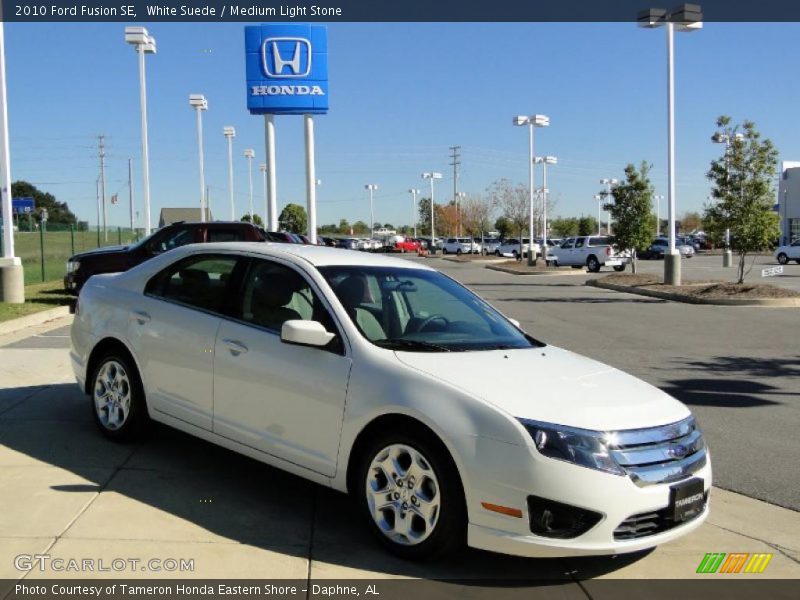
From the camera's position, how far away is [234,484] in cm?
539

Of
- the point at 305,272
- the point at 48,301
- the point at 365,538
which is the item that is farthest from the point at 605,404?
the point at 48,301

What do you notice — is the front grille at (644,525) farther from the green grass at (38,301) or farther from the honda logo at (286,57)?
the honda logo at (286,57)

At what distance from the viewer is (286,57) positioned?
23469 mm

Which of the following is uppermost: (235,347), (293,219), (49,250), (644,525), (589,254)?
(293,219)

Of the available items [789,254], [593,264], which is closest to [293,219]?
[789,254]

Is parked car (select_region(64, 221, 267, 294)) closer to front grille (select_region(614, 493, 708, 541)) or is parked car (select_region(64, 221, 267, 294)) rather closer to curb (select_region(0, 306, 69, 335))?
curb (select_region(0, 306, 69, 335))

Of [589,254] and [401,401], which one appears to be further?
[589,254]

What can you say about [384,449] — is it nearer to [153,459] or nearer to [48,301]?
[153,459]

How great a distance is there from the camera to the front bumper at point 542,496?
382 cm

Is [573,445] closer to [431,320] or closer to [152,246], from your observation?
[431,320]

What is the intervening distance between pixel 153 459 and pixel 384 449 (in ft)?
7.48

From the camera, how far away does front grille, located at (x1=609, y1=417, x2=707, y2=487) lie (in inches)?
154

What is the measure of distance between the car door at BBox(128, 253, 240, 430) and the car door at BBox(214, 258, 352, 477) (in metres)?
0.15

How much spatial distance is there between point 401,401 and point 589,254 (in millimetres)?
37161
